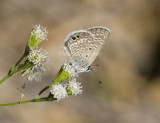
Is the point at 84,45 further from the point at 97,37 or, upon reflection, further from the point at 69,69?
the point at 69,69

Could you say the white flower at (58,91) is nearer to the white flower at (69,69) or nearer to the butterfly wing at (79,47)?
the white flower at (69,69)

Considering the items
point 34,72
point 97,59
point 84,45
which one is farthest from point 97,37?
point 97,59

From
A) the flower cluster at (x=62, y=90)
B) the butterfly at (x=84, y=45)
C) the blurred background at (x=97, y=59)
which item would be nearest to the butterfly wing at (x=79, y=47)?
the butterfly at (x=84, y=45)

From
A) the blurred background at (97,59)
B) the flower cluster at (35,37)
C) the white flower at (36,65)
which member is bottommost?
the blurred background at (97,59)

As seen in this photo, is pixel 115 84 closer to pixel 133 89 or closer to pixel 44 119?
pixel 133 89

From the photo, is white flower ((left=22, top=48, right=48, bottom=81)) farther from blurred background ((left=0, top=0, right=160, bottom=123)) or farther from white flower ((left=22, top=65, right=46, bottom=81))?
blurred background ((left=0, top=0, right=160, bottom=123))

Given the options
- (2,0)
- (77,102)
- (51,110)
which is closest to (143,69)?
(77,102)

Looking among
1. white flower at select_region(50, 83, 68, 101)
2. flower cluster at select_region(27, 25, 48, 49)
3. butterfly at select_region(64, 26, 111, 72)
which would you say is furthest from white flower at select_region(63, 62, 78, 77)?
flower cluster at select_region(27, 25, 48, 49)

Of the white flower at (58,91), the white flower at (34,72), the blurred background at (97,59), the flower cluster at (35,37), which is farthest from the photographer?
the blurred background at (97,59)

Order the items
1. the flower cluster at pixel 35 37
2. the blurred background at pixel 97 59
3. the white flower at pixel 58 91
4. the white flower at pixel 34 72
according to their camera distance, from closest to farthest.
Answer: the white flower at pixel 58 91 < the flower cluster at pixel 35 37 < the white flower at pixel 34 72 < the blurred background at pixel 97 59
